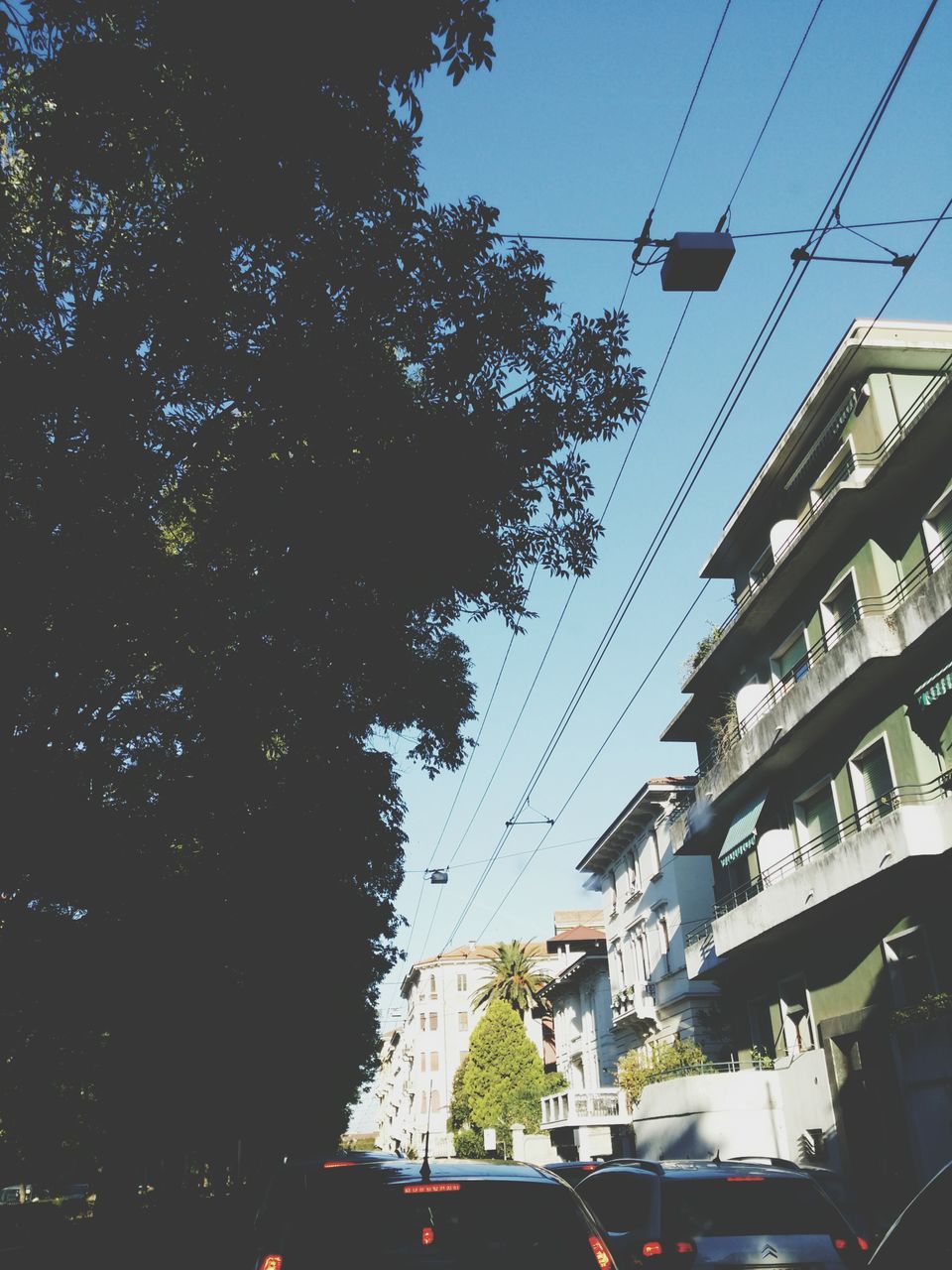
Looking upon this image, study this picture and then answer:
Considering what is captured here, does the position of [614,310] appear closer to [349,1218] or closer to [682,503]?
[682,503]

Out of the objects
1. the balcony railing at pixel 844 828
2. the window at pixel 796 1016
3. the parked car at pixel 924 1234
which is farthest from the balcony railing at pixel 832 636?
the parked car at pixel 924 1234

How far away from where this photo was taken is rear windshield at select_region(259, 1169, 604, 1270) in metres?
4.39

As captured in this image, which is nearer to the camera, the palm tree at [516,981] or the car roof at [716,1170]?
the car roof at [716,1170]

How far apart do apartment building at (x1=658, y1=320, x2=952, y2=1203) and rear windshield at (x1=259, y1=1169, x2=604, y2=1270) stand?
1299 centimetres

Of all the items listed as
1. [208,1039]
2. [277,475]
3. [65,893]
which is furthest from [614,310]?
A: [208,1039]

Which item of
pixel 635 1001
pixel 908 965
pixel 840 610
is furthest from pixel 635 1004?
pixel 840 610

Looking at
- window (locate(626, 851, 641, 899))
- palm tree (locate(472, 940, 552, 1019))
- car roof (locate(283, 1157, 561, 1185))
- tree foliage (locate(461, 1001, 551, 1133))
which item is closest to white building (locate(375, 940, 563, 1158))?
palm tree (locate(472, 940, 552, 1019))

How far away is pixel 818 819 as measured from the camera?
72.0 ft

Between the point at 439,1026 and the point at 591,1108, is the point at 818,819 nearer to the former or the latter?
the point at 591,1108

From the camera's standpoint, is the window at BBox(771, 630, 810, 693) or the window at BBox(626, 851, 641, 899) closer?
the window at BBox(771, 630, 810, 693)

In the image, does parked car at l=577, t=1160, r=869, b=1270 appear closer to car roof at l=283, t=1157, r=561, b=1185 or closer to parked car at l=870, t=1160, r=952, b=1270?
car roof at l=283, t=1157, r=561, b=1185

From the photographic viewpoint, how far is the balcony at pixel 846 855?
1661 cm

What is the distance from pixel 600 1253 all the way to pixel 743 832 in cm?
1984

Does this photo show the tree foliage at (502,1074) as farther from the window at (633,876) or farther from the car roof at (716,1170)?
the car roof at (716,1170)
